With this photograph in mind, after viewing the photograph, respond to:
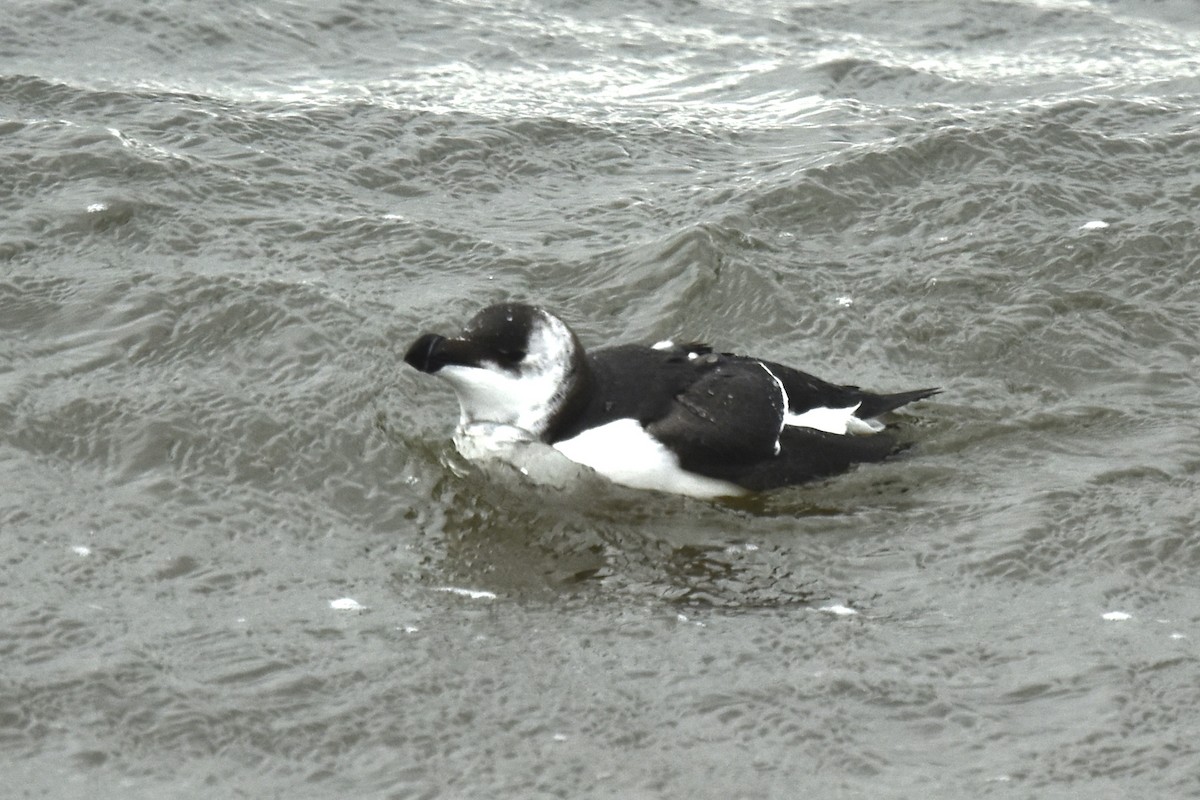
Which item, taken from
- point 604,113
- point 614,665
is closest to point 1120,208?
point 604,113

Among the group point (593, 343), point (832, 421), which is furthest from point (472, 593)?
point (593, 343)

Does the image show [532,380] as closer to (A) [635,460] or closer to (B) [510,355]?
(B) [510,355]

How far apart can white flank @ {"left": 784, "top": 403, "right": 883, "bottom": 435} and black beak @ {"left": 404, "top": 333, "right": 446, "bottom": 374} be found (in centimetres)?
140

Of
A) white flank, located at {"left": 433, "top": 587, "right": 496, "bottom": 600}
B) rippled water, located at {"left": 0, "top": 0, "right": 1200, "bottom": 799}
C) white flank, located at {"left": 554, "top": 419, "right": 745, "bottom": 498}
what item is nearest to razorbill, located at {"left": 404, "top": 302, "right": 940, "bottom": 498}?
white flank, located at {"left": 554, "top": 419, "right": 745, "bottom": 498}

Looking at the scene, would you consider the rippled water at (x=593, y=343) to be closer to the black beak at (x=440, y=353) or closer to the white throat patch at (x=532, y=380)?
the white throat patch at (x=532, y=380)

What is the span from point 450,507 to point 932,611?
187 cm

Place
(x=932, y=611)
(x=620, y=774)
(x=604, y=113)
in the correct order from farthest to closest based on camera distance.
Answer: (x=604, y=113) < (x=932, y=611) < (x=620, y=774)

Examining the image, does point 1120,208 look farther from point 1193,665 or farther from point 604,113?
point 1193,665

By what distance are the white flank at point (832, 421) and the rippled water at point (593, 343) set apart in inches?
9.8

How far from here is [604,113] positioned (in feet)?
31.3

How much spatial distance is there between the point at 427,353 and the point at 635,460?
88 cm

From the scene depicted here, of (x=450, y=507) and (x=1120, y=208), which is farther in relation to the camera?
(x=1120, y=208)

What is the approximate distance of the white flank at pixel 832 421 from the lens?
653cm

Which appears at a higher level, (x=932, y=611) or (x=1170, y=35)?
(x=1170, y=35)
